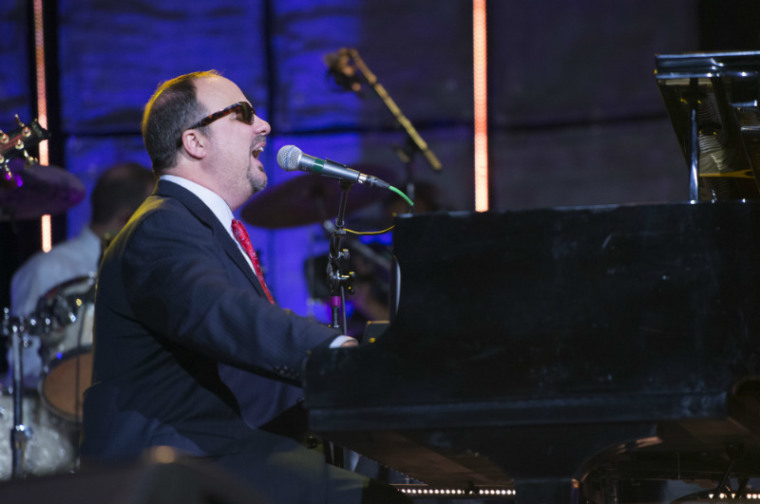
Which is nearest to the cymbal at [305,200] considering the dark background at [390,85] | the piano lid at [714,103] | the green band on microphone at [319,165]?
the dark background at [390,85]

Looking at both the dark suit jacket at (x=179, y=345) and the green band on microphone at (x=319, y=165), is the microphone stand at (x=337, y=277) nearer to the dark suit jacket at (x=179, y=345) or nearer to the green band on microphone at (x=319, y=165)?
the green band on microphone at (x=319, y=165)

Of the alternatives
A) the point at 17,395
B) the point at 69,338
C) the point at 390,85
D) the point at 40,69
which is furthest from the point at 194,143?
the point at 40,69

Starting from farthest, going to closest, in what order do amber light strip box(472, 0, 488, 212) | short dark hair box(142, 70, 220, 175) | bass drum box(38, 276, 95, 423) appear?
amber light strip box(472, 0, 488, 212)
bass drum box(38, 276, 95, 423)
short dark hair box(142, 70, 220, 175)

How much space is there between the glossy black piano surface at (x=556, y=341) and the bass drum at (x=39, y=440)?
3.54 metres

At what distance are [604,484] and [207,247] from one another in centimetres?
160

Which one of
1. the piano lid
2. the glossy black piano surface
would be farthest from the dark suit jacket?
the piano lid

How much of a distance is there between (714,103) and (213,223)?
1351 mm

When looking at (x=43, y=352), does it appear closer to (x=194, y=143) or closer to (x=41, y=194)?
(x=41, y=194)

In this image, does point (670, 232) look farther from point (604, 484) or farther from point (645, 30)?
point (645, 30)

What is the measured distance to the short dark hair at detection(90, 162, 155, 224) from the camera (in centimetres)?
582

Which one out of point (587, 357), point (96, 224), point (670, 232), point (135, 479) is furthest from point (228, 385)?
point (96, 224)

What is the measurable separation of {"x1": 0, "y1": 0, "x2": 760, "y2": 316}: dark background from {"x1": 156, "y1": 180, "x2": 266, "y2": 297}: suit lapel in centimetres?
380

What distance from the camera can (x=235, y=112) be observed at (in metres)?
3.13

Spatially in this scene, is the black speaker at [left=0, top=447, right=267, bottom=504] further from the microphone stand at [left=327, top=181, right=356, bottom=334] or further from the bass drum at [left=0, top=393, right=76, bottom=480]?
the bass drum at [left=0, top=393, right=76, bottom=480]
